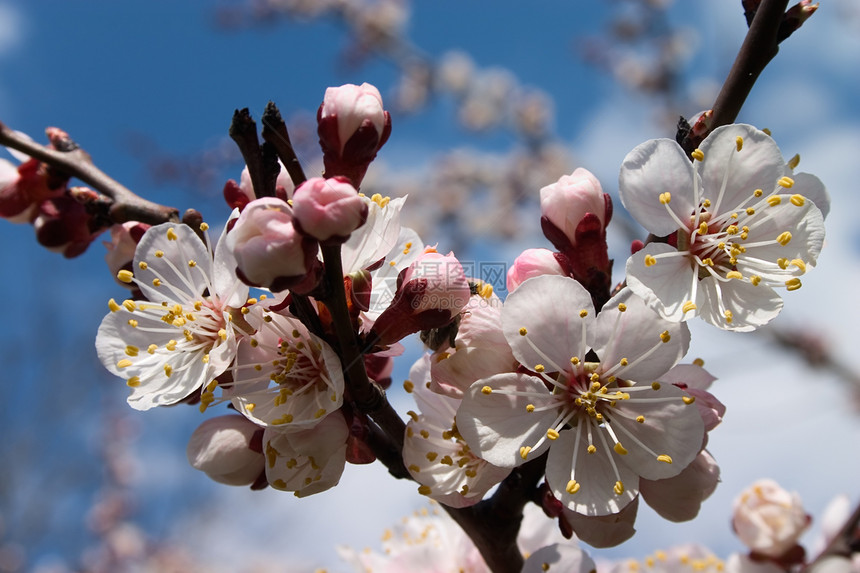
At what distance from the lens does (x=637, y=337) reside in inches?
43.1

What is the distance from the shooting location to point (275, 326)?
1.15 metres

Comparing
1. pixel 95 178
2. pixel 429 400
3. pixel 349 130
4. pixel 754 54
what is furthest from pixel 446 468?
pixel 95 178

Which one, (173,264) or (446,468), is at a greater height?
(173,264)

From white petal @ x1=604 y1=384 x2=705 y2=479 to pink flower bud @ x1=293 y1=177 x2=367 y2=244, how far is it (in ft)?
1.83

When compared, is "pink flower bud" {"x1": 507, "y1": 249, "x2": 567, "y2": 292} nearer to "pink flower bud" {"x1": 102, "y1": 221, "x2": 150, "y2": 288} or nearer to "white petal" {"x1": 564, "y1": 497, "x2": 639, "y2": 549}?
"white petal" {"x1": 564, "y1": 497, "x2": 639, "y2": 549}

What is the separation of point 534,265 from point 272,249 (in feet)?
1.57

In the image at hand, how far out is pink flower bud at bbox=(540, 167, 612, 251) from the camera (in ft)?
4.00

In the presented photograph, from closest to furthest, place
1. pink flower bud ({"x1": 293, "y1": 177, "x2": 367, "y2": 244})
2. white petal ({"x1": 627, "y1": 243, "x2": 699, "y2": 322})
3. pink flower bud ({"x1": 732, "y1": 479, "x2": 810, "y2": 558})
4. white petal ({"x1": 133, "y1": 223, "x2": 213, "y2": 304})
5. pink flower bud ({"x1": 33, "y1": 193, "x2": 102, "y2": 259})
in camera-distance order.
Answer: pink flower bud ({"x1": 293, "y1": 177, "x2": 367, "y2": 244})
white petal ({"x1": 627, "y1": 243, "x2": 699, "y2": 322})
white petal ({"x1": 133, "y1": 223, "x2": 213, "y2": 304})
pink flower bud ({"x1": 33, "y1": 193, "x2": 102, "y2": 259})
pink flower bud ({"x1": 732, "y1": 479, "x2": 810, "y2": 558})

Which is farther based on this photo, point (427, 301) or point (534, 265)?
point (534, 265)

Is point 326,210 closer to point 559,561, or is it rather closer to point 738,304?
point 738,304

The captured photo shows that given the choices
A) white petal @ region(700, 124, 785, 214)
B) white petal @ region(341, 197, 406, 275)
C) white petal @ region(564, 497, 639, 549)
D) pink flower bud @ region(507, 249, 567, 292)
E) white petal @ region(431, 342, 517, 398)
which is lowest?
white petal @ region(564, 497, 639, 549)

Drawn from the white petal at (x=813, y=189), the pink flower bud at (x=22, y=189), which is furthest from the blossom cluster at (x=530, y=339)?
the pink flower bud at (x=22, y=189)

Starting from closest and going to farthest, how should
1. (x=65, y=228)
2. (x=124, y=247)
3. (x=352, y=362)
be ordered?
(x=352, y=362) < (x=124, y=247) < (x=65, y=228)

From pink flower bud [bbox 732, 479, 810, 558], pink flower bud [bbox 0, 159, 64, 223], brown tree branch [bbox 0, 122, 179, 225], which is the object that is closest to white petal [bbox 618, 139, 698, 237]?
brown tree branch [bbox 0, 122, 179, 225]
